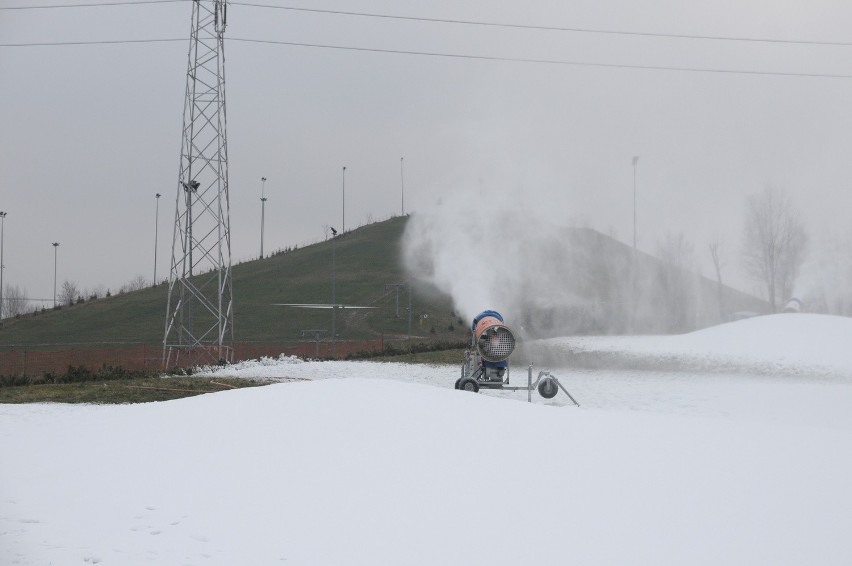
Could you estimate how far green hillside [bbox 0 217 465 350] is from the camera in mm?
63406

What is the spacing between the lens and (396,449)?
35.6 feet

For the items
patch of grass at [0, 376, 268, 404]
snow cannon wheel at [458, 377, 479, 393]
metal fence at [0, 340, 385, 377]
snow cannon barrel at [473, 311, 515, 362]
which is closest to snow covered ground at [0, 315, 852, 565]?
snow cannon wheel at [458, 377, 479, 393]

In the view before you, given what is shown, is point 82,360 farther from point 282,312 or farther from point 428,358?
point 282,312

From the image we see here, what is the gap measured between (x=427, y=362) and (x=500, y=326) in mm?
15910

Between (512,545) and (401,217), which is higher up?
(401,217)

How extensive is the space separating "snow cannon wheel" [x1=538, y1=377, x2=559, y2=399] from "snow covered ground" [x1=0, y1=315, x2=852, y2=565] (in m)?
6.71

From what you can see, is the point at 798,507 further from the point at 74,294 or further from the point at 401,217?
the point at 74,294

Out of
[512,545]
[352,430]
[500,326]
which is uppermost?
[500,326]

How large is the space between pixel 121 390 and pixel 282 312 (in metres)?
48.9

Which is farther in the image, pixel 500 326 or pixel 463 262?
pixel 463 262

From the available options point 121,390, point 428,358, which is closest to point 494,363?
point 121,390

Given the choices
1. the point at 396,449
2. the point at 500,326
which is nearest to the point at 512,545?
the point at 396,449

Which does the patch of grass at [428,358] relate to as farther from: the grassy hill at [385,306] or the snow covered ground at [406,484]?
the snow covered ground at [406,484]

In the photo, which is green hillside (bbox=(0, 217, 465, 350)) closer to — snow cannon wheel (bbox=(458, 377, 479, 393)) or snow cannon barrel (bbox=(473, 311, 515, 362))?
snow cannon barrel (bbox=(473, 311, 515, 362))
